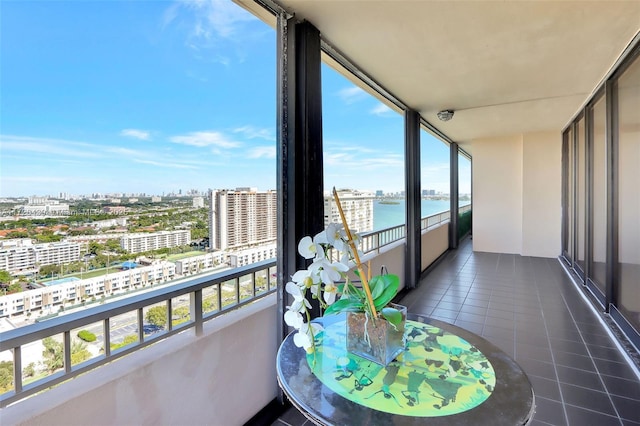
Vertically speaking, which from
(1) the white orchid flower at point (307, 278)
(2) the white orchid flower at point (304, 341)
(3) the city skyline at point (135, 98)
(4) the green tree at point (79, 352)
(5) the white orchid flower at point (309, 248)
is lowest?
(4) the green tree at point (79, 352)

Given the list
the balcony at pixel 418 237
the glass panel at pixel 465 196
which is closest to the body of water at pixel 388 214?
the balcony at pixel 418 237

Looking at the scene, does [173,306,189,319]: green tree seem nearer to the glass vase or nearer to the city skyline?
the city skyline

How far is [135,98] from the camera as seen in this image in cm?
116

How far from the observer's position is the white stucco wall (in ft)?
18.5

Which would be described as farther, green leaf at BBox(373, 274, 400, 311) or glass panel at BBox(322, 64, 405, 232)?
glass panel at BBox(322, 64, 405, 232)

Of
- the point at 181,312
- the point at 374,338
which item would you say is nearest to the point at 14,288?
the point at 181,312

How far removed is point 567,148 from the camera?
516 cm

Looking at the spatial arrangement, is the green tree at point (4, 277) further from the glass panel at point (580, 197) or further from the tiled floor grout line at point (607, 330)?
the glass panel at point (580, 197)

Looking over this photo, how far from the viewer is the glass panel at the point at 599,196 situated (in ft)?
9.75

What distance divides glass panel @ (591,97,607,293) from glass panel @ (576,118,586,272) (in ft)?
1.92

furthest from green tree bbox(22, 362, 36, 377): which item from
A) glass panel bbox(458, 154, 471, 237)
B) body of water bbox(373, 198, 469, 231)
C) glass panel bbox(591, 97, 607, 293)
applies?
glass panel bbox(458, 154, 471, 237)

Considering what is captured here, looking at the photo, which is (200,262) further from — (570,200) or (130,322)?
(570,200)

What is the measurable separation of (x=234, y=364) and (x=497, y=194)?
6457 millimetres

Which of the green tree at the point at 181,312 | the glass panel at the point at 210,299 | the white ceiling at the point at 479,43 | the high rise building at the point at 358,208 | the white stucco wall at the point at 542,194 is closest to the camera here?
the green tree at the point at 181,312
